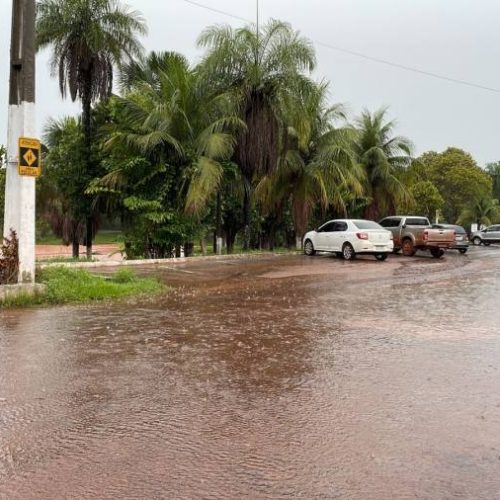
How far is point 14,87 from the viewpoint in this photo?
11188 mm

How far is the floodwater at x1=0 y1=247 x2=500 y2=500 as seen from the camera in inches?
146

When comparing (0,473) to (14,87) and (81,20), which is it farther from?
(81,20)

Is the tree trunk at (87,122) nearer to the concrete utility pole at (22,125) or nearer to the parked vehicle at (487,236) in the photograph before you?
the concrete utility pole at (22,125)

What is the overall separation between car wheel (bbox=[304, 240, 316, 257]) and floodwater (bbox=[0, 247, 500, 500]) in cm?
1623

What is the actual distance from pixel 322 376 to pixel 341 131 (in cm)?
2523

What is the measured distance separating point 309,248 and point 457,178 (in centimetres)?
3647

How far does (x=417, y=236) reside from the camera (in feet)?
88.0

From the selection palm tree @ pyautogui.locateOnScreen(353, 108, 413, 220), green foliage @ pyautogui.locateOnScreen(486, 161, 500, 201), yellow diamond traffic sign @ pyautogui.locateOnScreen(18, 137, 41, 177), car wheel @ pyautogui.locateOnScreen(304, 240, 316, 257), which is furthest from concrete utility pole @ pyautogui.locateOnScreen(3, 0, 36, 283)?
green foliage @ pyautogui.locateOnScreen(486, 161, 500, 201)

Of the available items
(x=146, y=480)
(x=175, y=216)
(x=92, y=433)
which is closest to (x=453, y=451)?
(x=146, y=480)

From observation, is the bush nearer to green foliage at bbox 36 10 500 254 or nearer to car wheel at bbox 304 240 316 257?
green foliage at bbox 36 10 500 254

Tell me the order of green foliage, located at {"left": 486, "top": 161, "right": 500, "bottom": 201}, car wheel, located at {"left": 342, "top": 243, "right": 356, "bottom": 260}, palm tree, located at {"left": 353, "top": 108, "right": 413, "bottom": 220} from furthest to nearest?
green foliage, located at {"left": 486, "top": 161, "right": 500, "bottom": 201}, palm tree, located at {"left": 353, "top": 108, "right": 413, "bottom": 220}, car wheel, located at {"left": 342, "top": 243, "right": 356, "bottom": 260}

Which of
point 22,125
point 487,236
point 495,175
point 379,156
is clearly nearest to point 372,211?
point 379,156

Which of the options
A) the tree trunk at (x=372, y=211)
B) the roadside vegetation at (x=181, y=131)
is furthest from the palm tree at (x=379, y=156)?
the roadside vegetation at (x=181, y=131)

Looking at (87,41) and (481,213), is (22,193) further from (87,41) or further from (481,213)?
(481,213)
